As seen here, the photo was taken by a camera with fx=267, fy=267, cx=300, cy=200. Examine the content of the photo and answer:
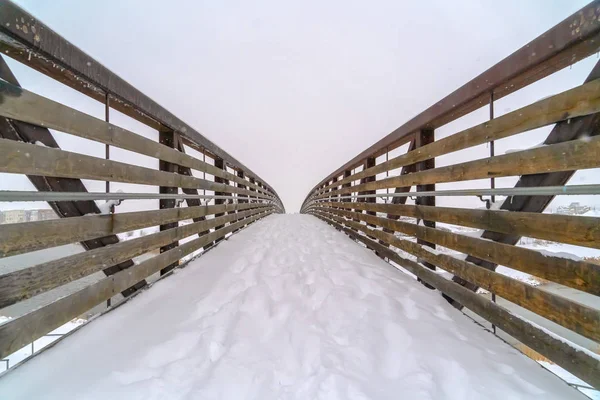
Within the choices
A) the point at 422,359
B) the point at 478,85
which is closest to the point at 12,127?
the point at 422,359

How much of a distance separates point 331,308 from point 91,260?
1.49 meters


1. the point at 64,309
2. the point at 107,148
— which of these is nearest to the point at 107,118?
the point at 107,148

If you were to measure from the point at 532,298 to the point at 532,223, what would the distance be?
0.35 m

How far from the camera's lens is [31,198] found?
1191mm

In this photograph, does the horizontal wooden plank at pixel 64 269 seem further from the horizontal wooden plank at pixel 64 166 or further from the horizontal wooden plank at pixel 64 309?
the horizontal wooden plank at pixel 64 166

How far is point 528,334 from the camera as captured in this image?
1.29m

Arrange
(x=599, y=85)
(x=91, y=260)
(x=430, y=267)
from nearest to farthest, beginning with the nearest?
(x=599, y=85) → (x=91, y=260) → (x=430, y=267)

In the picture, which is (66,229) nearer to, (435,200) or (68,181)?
(68,181)

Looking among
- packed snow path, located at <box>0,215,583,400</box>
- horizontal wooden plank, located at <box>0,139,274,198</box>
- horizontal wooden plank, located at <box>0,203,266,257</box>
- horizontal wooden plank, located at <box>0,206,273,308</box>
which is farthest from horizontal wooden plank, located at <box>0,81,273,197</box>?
packed snow path, located at <box>0,215,583,400</box>

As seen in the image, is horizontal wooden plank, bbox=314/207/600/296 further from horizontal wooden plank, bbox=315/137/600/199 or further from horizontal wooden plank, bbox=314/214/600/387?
horizontal wooden plank, bbox=315/137/600/199

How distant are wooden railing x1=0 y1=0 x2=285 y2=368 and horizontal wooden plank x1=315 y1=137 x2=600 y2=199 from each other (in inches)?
90.5

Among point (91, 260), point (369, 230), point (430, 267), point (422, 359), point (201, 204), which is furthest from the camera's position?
point (369, 230)

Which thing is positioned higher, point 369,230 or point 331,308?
point 369,230

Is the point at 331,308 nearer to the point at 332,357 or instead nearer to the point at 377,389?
the point at 332,357
